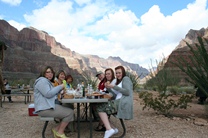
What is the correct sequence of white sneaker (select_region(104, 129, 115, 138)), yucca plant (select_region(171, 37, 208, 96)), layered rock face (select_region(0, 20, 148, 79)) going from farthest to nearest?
layered rock face (select_region(0, 20, 148, 79))
yucca plant (select_region(171, 37, 208, 96))
white sneaker (select_region(104, 129, 115, 138))

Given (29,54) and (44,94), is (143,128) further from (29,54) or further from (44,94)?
(29,54)

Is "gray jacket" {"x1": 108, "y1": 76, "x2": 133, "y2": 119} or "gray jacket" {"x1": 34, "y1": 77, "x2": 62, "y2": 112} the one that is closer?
"gray jacket" {"x1": 34, "y1": 77, "x2": 62, "y2": 112}

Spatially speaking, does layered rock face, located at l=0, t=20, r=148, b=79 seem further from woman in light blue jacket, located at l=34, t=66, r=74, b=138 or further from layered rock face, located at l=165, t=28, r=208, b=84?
woman in light blue jacket, located at l=34, t=66, r=74, b=138

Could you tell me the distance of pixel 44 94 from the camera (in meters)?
3.86

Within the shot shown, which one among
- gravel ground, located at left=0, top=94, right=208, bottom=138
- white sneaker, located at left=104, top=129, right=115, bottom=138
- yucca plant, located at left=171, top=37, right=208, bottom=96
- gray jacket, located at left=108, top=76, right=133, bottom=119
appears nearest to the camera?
white sneaker, located at left=104, top=129, right=115, bottom=138

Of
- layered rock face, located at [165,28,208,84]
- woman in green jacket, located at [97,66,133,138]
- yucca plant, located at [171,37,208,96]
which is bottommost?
woman in green jacket, located at [97,66,133,138]

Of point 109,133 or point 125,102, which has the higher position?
point 125,102

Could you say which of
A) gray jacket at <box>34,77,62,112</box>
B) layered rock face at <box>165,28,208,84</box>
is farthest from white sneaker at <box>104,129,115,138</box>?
layered rock face at <box>165,28,208,84</box>

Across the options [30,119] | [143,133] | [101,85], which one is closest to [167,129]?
[143,133]

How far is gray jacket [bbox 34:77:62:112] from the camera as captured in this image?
3859 mm

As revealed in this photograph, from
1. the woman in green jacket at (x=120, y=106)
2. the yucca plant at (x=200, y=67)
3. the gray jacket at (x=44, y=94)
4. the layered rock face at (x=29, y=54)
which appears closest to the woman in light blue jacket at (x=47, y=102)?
the gray jacket at (x=44, y=94)

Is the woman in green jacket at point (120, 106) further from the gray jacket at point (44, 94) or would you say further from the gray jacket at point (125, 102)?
the gray jacket at point (44, 94)

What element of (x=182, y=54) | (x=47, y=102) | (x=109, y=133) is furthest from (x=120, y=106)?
(x=182, y=54)

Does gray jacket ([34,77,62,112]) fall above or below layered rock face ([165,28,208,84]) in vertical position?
below
